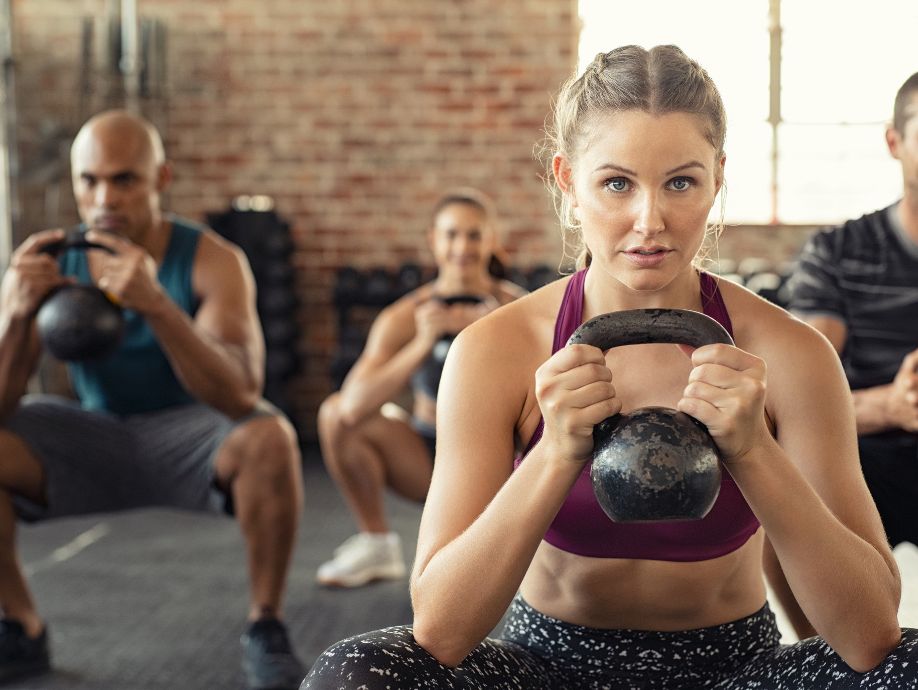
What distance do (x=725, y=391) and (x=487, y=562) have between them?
323mm

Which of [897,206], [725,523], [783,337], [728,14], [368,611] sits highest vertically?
[728,14]

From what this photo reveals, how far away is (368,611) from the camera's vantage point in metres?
2.81

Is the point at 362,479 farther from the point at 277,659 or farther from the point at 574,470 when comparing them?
the point at 574,470

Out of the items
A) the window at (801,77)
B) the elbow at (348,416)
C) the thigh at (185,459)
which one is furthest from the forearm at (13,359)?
the window at (801,77)

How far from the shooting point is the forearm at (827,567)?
1.14m

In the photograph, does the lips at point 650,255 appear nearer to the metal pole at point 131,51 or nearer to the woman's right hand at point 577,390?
the woman's right hand at point 577,390

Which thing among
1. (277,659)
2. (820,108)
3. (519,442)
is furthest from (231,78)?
(519,442)

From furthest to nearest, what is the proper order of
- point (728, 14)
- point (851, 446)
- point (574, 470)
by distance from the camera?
point (728, 14) < point (851, 446) < point (574, 470)

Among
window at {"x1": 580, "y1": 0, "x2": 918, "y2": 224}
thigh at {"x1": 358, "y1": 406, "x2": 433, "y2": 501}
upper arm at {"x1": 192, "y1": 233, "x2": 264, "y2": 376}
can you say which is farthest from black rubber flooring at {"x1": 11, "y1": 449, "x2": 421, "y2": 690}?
window at {"x1": 580, "y1": 0, "x2": 918, "y2": 224}

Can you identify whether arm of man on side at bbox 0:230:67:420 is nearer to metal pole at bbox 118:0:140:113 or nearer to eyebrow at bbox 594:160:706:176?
eyebrow at bbox 594:160:706:176

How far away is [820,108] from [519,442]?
474 cm

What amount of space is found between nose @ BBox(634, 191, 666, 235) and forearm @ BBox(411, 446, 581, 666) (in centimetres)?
27

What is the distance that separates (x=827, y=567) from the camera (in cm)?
117

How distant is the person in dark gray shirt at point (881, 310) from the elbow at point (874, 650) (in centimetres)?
85
